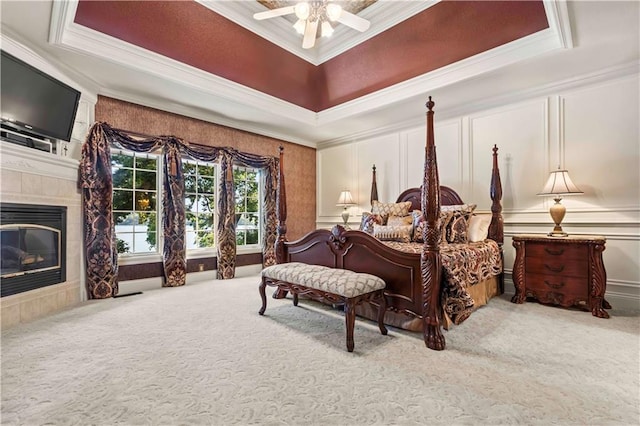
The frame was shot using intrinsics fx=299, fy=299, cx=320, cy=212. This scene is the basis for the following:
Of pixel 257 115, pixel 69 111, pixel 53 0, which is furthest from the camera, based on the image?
pixel 257 115

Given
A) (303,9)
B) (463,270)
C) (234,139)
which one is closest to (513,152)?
(463,270)

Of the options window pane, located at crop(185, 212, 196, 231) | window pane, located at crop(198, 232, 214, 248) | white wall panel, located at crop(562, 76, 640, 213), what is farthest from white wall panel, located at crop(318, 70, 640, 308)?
window pane, located at crop(185, 212, 196, 231)

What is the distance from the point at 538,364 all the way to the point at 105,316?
3.71 m

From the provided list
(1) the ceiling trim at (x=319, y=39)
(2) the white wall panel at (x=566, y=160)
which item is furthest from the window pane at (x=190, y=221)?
(2) the white wall panel at (x=566, y=160)

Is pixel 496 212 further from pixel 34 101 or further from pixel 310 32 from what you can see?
pixel 34 101

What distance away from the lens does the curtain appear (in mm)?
3578

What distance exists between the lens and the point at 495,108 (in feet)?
13.5

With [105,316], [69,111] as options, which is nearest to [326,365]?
[105,316]

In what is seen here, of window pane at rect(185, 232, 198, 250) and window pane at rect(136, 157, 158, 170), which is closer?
window pane at rect(136, 157, 158, 170)

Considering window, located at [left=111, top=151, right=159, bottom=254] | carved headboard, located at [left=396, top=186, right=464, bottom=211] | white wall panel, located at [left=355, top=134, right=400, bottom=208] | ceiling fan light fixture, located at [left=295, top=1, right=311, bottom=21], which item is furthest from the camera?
white wall panel, located at [left=355, top=134, right=400, bottom=208]

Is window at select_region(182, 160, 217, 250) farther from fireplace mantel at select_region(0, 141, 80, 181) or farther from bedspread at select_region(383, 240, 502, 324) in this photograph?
bedspread at select_region(383, 240, 502, 324)

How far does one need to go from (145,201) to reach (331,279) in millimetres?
3272

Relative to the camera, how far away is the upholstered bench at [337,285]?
7.40 feet

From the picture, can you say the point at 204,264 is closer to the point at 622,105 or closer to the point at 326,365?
the point at 326,365
